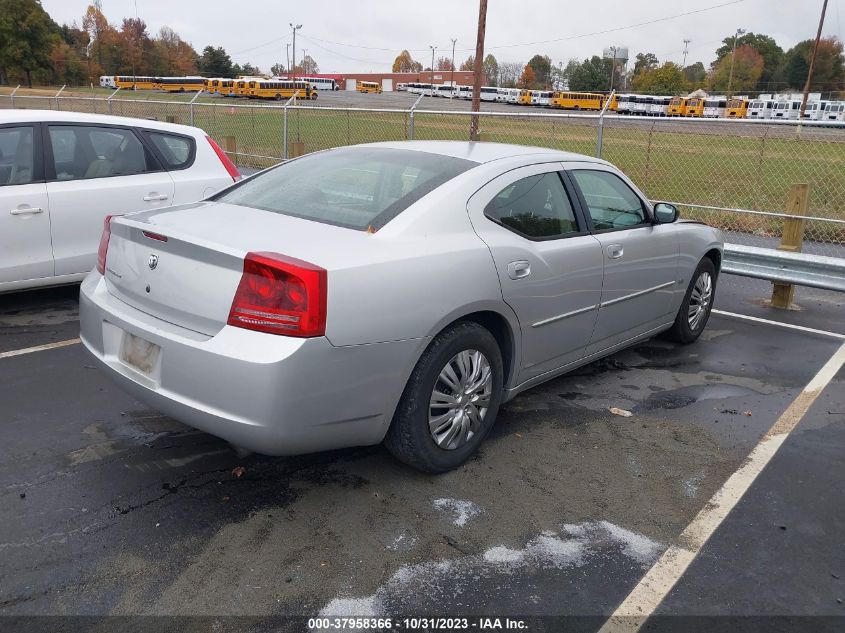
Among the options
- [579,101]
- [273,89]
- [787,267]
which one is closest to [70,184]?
[787,267]

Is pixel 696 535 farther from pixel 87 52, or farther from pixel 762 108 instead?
pixel 87 52

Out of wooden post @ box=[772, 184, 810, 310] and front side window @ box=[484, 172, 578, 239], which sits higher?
front side window @ box=[484, 172, 578, 239]

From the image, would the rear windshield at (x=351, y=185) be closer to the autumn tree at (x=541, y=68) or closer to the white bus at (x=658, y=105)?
the white bus at (x=658, y=105)

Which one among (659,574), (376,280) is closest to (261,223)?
(376,280)

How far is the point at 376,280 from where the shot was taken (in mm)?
3098

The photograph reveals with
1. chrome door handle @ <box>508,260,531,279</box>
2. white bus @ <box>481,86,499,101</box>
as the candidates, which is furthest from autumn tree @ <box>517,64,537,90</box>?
chrome door handle @ <box>508,260,531,279</box>

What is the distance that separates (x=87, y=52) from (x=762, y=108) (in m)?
87.2

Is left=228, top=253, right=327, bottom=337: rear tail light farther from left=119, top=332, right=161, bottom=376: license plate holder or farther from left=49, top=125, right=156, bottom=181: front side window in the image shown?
left=49, top=125, right=156, bottom=181: front side window

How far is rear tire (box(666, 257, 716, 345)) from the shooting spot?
583 centimetres

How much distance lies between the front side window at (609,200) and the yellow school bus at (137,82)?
66098 millimetres

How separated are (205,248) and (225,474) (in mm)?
1145

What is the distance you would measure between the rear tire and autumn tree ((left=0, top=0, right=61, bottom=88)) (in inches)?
3439

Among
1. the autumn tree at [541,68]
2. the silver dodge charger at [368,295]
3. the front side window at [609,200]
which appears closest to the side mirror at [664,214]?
the front side window at [609,200]

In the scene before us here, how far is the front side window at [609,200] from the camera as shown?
4609 millimetres
